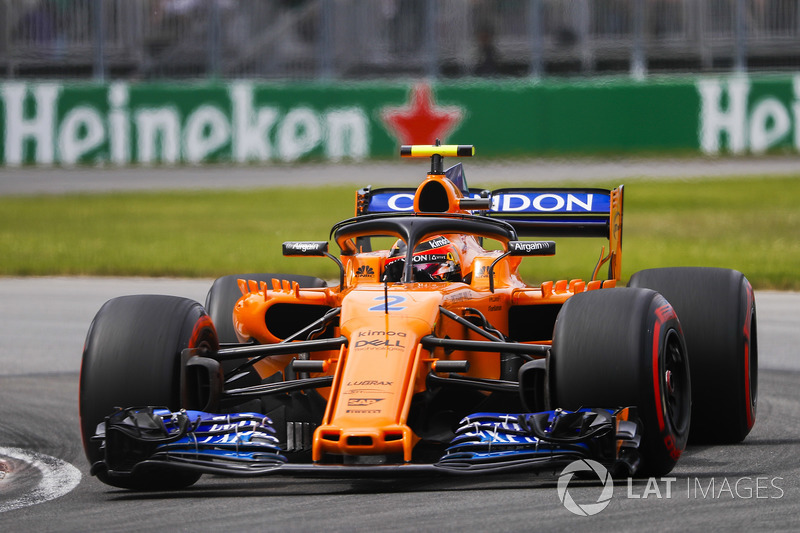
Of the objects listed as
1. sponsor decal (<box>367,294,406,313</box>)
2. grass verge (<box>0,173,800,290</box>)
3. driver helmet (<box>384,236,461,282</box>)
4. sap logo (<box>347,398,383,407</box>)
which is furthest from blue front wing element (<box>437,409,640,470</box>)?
grass verge (<box>0,173,800,290</box>)

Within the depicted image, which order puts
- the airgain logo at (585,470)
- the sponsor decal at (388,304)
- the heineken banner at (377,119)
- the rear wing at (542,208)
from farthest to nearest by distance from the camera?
the heineken banner at (377,119)
the rear wing at (542,208)
the sponsor decal at (388,304)
the airgain logo at (585,470)

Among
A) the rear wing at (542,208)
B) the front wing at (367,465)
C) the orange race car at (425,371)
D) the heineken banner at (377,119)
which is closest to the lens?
the front wing at (367,465)

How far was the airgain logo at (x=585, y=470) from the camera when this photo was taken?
19.6 ft

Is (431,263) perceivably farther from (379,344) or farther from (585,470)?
(585,470)

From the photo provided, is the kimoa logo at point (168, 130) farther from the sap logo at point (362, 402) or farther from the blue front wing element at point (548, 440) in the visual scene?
the blue front wing element at point (548, 440)

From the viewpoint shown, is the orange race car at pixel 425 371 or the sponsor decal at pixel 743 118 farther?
the sponsor decal at pixel 743 118

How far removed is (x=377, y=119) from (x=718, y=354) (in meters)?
22.0

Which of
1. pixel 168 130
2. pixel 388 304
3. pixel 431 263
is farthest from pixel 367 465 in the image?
pixel 168 130

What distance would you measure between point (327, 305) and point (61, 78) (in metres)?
23.0

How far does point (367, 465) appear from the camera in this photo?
6.19 meters

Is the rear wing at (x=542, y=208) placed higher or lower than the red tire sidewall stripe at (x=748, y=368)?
higher

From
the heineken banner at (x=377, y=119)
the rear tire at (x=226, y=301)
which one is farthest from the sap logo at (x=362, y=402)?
the heineken banner at (x=377, y=119)

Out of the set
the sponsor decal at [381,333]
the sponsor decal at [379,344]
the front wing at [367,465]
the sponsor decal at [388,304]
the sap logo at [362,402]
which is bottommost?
the front wing at [367,465]

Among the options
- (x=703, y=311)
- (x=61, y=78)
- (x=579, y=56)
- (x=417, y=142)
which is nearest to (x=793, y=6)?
(x=579, y=56)
